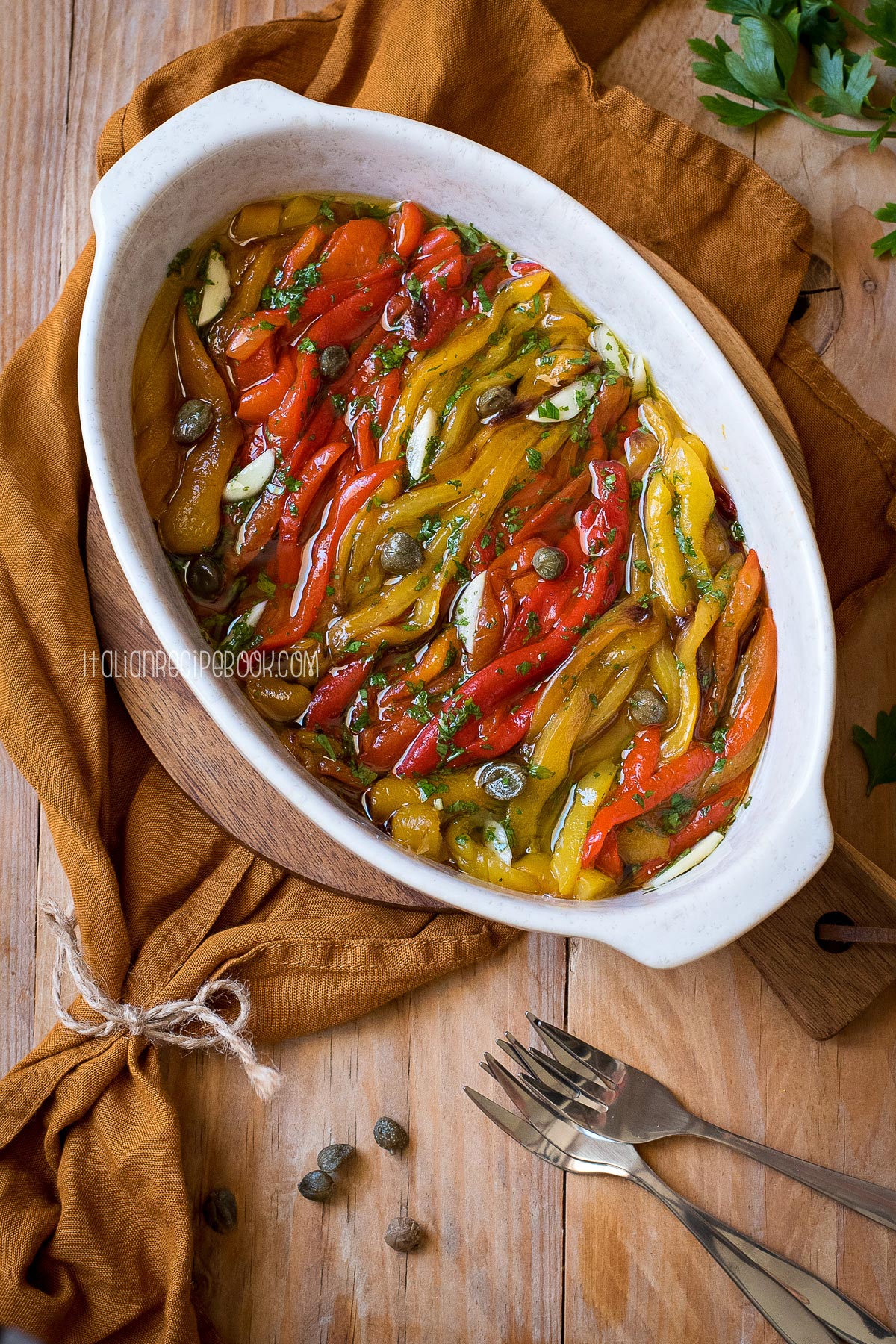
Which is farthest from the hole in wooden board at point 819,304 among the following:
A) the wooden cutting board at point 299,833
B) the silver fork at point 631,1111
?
the silver fork at point 631,1111

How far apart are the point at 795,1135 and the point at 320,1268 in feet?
3.72

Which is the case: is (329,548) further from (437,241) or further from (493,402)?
(437,241)

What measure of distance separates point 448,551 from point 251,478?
46cm

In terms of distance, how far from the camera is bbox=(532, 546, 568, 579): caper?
7.31 feet

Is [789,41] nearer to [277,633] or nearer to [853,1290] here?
[277,633]

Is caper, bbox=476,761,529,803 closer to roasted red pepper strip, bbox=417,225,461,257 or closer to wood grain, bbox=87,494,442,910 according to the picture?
wood grain, bbox=87,494,442,910

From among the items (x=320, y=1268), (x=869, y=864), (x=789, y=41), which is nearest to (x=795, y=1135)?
(x=869, y=864)

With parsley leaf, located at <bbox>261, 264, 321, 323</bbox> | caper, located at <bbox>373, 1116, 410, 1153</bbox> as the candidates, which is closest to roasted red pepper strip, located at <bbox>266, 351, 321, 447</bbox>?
parsley leaf, located at <bbox>261, 264, 321, 323</bbox>

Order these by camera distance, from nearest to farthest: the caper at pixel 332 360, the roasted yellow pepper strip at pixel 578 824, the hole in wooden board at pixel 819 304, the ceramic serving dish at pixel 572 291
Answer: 1. the ceramic serving dish at pixel 572 291
2. the roasted yellow pepper strip at pixel 578 824
3. the caper at pixel 332 360
4. the hole in wooden board at pixel 819 304

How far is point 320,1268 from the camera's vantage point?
233 cm

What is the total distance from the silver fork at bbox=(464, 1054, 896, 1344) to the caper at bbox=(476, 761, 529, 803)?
584mm

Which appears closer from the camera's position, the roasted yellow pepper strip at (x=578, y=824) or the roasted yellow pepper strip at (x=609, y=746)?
the roasted yellow pepper strip at (x=578, y=824)

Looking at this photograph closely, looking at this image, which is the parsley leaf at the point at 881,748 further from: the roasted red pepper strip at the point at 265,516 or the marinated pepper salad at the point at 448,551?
the roasted red pepper strip at the point at 265,516

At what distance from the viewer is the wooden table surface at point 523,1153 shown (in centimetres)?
231
